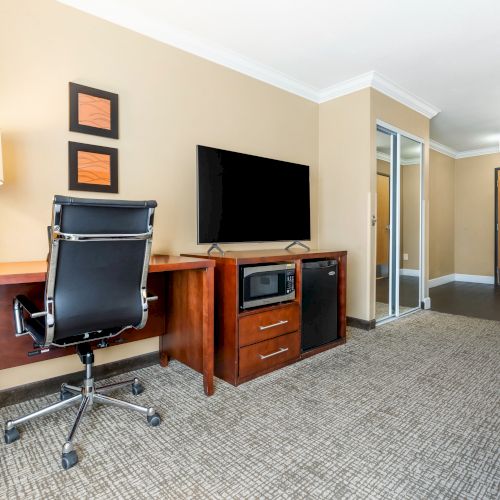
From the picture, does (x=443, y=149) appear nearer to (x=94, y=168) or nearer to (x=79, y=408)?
(x=94, y=168)

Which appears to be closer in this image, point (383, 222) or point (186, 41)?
point (186, 41)

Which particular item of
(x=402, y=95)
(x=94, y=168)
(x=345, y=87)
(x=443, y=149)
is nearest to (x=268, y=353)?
(x=94, y=168)

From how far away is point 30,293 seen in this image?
2.02 metres

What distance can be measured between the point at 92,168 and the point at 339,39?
2.07 metres

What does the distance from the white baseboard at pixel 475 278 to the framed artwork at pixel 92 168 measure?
6.67m

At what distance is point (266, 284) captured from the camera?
7.99 feet

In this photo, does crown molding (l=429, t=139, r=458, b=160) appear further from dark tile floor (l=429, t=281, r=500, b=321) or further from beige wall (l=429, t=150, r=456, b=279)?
dark tile floor (l=429, t=281, r=500, b=321)

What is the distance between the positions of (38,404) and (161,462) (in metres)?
0.97

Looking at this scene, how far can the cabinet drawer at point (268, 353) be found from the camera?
2.28 m

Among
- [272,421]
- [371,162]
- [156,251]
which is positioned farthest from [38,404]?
[371,162]

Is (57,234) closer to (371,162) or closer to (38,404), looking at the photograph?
(38,404)

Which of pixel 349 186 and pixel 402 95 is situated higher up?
pixel 402 95

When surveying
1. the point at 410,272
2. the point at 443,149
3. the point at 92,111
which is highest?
the point at 443,149

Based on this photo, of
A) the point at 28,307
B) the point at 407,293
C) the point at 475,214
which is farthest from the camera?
the point at 475,214
